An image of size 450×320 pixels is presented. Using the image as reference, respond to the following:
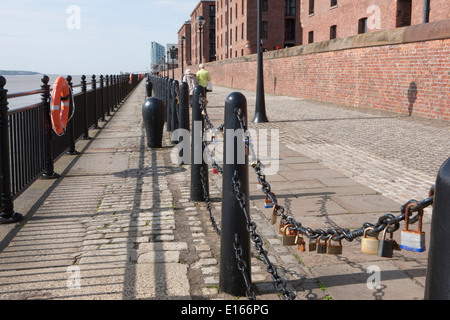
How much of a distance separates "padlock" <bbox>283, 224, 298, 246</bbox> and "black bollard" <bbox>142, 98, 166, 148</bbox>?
6.78 meters

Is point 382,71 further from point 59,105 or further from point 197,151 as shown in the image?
point 197,151

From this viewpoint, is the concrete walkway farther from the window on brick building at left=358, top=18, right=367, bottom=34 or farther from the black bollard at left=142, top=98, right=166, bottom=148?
the window on brick building at left=358, top=18, right=367, bottom=34

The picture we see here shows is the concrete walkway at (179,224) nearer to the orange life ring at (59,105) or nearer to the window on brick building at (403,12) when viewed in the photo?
the orange life ring at (59,105)

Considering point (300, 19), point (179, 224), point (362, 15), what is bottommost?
point (179, 224)

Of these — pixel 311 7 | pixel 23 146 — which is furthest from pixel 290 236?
pixel 311 7

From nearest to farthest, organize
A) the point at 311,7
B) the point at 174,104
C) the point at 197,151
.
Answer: the point at 197,151, the point at 174,104, the point at 311,7

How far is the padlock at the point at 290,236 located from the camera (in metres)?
2.93

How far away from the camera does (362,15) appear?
29.0 meters

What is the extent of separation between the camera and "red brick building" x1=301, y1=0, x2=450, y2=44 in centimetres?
2211

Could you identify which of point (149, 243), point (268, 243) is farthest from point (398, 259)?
point (149, 243)

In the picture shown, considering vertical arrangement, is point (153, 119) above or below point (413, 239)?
above

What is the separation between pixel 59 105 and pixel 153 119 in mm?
2961

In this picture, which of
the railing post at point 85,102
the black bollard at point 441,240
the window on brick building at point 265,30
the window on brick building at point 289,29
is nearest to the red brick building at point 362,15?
the railing post at point 85,102

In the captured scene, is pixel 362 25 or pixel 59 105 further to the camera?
pixel 362 25
